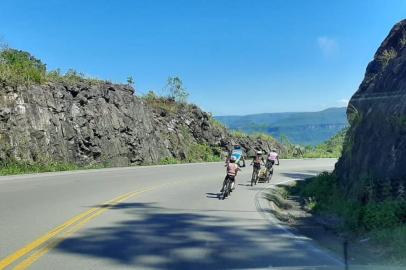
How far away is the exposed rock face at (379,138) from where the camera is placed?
12.6 metres

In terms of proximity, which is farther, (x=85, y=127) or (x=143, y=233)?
(x=85, y=127)

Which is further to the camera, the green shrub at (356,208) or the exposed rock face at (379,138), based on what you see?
the exposed rock face at (379,138)

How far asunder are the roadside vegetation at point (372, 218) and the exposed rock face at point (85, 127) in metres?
15.9

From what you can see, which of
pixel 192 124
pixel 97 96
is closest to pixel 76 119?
pixel 97 96

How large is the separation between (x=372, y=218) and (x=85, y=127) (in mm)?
23195

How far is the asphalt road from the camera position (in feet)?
24.7

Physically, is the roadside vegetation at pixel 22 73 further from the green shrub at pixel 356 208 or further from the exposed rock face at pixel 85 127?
the green shrub at pixel 356 208

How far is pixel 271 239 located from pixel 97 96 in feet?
86.1

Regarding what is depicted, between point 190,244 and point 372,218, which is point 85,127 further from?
point 190,244

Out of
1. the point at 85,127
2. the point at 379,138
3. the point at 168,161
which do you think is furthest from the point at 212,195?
the point at 168,161

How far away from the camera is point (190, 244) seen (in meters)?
8.88

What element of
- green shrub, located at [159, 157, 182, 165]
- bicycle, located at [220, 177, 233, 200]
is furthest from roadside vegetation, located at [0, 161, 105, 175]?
bicycle, located at [220, 177, 233, 200]

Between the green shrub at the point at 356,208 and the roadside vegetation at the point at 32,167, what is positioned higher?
the roadside vegetation at the point at 32,167

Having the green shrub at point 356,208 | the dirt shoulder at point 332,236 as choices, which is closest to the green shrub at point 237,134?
the green shrub at point 356,208
